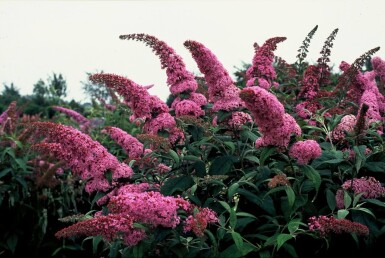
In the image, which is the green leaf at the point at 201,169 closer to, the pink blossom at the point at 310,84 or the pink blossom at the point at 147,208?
the pink blossom at the point at 147,208

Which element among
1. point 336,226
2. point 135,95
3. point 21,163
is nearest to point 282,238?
point 336,226

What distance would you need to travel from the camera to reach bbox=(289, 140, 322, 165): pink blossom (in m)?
2.72

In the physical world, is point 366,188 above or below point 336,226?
above

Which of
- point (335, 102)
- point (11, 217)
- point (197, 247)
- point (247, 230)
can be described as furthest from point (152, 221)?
point (11, 217)

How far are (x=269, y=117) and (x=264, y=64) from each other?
1.70 meters

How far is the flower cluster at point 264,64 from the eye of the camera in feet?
13.3

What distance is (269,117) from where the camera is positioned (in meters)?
2.58

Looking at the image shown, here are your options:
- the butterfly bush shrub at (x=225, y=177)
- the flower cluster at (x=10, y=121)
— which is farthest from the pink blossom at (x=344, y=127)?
the flower cluster at (x=10, y=121)

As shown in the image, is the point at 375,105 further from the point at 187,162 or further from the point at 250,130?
the point at 187,162

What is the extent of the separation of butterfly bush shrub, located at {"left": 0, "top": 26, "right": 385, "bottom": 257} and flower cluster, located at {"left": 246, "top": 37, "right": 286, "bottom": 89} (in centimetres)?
53

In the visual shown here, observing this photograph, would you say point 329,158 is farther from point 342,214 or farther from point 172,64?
point 172,64

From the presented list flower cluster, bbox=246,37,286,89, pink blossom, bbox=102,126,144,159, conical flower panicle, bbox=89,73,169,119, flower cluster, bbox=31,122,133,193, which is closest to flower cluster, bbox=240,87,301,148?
conical flower panicle, bbox=89,73,169,119

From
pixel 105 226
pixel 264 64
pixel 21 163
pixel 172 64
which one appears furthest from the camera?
pixel 21 163

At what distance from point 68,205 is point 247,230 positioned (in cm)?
295
